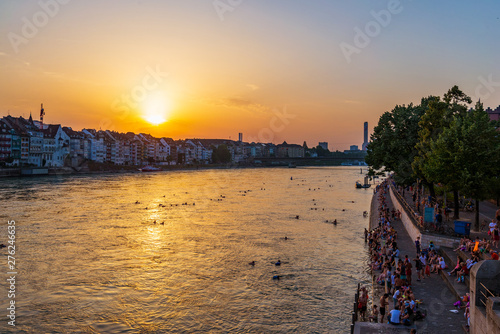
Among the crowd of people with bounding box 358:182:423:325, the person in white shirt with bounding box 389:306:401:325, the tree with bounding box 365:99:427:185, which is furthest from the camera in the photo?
the tree with bounding box 365:99:427:185

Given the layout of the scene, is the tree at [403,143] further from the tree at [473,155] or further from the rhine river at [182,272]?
the tree at [473,155]

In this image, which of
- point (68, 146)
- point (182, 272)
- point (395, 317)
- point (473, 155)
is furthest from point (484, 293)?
point (68, 146)

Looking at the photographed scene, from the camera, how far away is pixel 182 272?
23000mm

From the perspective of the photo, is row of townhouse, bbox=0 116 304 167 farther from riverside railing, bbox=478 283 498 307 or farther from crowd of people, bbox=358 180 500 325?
riverside railing, bbox=478 283 498 307

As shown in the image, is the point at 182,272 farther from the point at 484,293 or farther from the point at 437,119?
the point at 437,119

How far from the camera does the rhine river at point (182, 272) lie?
55.6 feet

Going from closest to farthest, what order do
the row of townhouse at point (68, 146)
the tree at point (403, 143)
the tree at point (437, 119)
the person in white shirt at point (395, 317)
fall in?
1. the person in white shirt at point (395, 317)
2. the tree at point (437, 119)
3. the tree at point (403, 143)
4. the row of townhouse at point (68, 146)

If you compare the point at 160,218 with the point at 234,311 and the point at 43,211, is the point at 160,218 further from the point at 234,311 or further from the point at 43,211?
the point at 234,311

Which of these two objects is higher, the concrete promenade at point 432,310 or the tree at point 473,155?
the tree at point 473,155

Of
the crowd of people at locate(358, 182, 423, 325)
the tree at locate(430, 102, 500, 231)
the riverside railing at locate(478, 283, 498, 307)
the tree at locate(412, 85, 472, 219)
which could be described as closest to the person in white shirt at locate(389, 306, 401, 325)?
the crowd of people at locate(358, 182, 423, 325)

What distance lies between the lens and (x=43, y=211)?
Answer: 43688mm

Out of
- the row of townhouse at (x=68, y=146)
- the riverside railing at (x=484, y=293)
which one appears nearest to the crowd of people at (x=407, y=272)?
the riverside railing at (x=484, y=293)

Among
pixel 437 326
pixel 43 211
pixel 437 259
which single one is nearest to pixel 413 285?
pixel 437 259

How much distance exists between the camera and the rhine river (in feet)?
55.6
